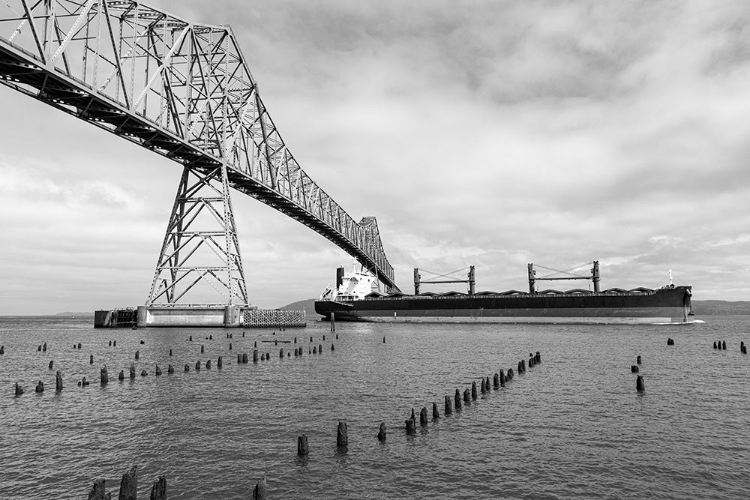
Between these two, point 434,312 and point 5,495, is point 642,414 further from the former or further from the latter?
point 434,312

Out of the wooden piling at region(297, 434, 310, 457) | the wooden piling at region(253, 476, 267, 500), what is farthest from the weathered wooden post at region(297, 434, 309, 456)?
the wooden piling at region(253, 476, 267, 500)

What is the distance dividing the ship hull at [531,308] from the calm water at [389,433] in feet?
167

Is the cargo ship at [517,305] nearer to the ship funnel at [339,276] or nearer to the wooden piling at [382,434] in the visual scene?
the ship funnel at [339,276]

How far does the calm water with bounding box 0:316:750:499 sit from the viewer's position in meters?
13.2

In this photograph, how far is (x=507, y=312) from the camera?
91438 millimetres

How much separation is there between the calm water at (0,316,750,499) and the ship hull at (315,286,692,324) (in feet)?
167

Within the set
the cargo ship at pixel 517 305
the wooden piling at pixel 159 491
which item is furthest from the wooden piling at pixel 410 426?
the cargo ship at pixel 517 305

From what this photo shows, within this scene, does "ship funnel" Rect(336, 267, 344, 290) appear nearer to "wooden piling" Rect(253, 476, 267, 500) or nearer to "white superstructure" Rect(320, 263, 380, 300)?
"white superstructure" Rect(320, 263, 380, 300)

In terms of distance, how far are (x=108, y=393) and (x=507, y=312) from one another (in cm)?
7655

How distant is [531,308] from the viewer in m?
89.5

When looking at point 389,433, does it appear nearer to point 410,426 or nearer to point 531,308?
point 410,426

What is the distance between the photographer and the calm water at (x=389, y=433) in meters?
13.2

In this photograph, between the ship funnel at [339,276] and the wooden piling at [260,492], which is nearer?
the wooden piling at [260,492]

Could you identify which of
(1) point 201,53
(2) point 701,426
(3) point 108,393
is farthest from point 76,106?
(2) point 701,426
